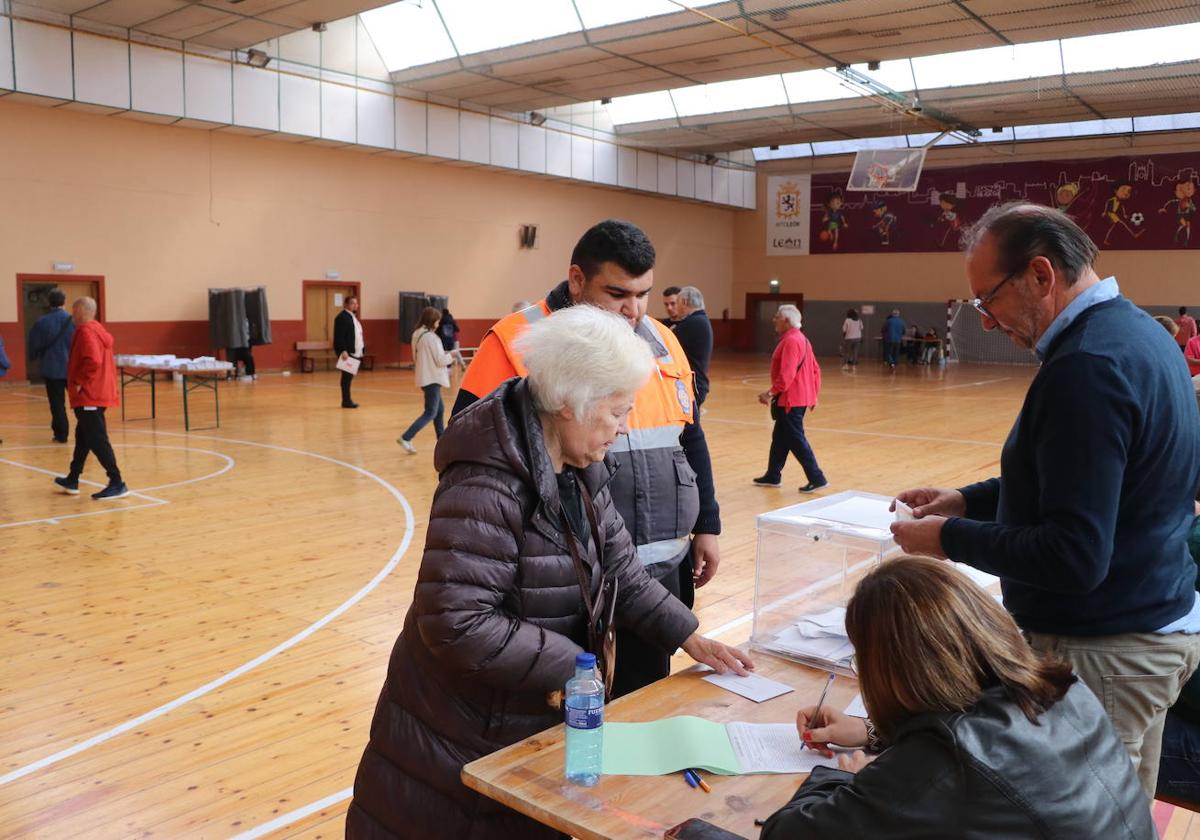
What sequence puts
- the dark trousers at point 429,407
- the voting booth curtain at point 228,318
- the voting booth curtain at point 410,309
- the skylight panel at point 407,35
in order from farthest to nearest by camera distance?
the voting booth curtain at point 410,309, the skylight panel at point 407,35, the voting booth curtain at point 228,318, the dark trousers at point 429,407

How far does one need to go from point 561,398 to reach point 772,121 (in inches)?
931

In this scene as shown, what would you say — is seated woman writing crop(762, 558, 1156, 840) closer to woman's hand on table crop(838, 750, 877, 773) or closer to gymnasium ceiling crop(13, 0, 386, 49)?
woman's hand on table crop(838, 750, 877, 773)

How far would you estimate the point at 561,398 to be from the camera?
2.19m

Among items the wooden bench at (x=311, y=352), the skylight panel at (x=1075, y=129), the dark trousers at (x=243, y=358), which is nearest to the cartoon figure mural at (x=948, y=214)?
the skylight panel at (x=1075, y=129)

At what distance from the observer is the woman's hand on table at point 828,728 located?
2127 mm

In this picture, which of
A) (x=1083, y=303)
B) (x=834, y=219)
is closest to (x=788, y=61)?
(x=834, y=219)

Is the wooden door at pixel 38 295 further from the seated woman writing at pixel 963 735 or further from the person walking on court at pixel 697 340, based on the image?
the seated woman writing at pixel 963 735

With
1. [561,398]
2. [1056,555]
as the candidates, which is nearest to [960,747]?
[1056,555]

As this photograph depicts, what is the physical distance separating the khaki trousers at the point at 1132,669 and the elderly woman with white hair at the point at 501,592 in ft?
3.30

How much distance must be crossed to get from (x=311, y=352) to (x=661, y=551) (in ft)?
65.8

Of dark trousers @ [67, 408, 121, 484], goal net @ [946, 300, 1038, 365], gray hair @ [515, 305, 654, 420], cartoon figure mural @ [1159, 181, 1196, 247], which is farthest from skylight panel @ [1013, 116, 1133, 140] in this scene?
gray hair @ [515, 305, 654, 420]

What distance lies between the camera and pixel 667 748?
218 centimetres

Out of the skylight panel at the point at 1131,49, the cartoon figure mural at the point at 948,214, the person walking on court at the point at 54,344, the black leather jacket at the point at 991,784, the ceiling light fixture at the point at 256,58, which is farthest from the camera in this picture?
the cartoon figure mural at the point at 948,214

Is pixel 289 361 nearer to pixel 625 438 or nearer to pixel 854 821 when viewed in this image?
pixel 625 438
